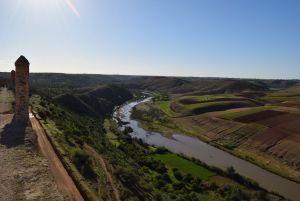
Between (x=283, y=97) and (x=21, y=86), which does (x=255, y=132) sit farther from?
(x=283, y=97)

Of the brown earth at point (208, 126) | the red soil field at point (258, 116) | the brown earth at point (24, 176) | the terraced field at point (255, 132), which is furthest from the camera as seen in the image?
the red soil field at point (258, 116)

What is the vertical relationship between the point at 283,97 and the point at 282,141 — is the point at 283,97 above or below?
above

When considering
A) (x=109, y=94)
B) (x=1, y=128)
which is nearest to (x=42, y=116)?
(x=1, y=128)

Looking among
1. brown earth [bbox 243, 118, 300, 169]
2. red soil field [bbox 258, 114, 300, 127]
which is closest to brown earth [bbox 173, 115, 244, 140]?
red soil field [bbox 258, 114, 300, 127]

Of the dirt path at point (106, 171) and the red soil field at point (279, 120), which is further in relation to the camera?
the red soil field at point (279, 120)

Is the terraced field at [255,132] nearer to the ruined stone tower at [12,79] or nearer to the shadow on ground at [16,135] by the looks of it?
the ruined stone tower at [12,79]

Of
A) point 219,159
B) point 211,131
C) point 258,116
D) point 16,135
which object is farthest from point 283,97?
point 16,135

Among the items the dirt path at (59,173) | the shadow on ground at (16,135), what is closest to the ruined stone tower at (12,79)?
the shadow on ground at (16,135)
